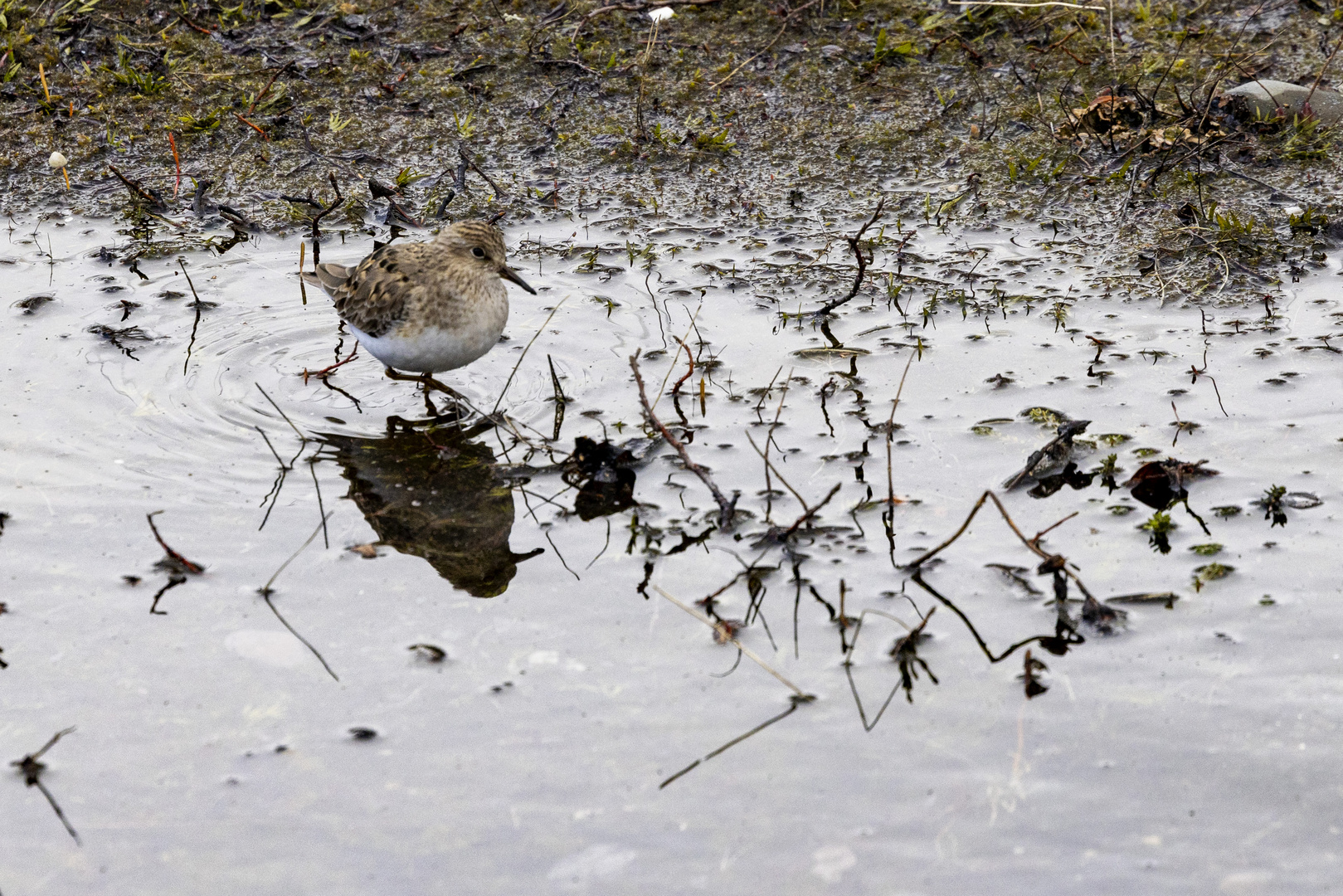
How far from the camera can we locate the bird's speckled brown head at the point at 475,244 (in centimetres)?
694

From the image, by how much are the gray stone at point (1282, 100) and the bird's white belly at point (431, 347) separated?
5748mm

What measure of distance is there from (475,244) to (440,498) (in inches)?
65.4

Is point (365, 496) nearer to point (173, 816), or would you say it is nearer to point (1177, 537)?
point (173, 816)

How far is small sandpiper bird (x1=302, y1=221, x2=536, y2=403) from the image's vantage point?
21.5 ft

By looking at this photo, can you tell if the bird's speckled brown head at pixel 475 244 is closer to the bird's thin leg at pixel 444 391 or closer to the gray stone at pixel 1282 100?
the bird's thin leg at pixel 444 391

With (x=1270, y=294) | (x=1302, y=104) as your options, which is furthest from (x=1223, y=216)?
(x=1302, y=104)

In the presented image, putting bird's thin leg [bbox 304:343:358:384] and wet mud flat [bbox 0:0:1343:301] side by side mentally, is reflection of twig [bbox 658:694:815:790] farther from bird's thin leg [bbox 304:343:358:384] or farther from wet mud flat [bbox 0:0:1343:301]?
wet mud flat [bbox 0:0:1343:301]

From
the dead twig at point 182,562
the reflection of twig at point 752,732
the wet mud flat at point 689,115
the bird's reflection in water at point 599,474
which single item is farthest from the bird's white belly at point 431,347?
the reflection of twig at point 752,732

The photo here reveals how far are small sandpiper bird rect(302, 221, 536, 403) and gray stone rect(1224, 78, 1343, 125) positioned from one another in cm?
548

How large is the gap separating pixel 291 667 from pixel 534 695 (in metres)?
0.93

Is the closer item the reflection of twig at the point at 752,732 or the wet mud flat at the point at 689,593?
the wet mud flat at the point at 689,593

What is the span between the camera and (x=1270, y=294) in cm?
761

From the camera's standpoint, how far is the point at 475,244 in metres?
6.96

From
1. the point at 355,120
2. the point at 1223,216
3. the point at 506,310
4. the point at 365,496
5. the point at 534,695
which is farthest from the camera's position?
the point at 355,120
